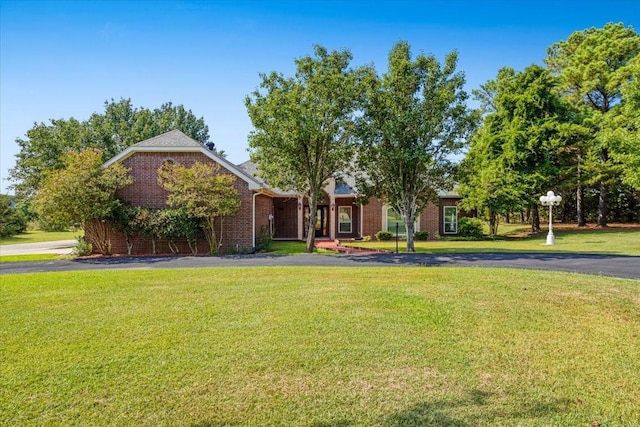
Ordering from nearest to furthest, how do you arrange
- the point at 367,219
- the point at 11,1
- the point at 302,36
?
the point at 11,1
the point at 302,36
the point at 367,219

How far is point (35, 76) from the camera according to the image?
14.3 m

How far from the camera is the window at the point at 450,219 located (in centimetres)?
2823

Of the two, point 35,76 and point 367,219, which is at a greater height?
point 35,76

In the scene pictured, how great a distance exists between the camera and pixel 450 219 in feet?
93.0

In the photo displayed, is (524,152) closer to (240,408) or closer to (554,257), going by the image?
(554,257)

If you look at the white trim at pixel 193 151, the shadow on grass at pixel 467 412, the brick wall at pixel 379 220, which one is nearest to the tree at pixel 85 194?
the white trim at pixel 193 151

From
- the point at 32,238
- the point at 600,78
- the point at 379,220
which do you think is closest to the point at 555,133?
the point at 600,78

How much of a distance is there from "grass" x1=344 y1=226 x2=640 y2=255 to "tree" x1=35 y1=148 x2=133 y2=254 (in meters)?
12.5

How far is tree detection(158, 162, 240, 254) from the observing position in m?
17.9

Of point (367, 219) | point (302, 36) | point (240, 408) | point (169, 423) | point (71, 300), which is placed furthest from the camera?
point (367, 219)

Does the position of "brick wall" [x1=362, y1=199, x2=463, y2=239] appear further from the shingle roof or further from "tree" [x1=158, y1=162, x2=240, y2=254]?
the shingle roof

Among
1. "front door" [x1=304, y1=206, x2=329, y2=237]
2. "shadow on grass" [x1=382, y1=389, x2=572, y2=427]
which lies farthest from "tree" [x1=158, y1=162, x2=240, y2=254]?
"shadow on grass" [x1=382, y1=389, x2=572, y2=427]

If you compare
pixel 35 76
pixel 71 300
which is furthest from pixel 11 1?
pixel 71 300

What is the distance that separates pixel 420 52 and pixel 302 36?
5.20m
